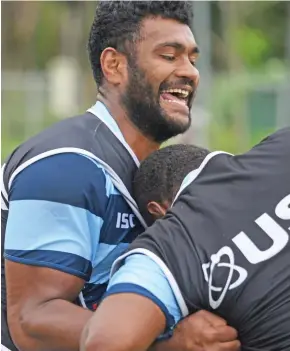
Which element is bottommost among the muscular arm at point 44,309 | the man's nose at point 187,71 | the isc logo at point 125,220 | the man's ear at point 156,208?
the muscular arm at point 44,309

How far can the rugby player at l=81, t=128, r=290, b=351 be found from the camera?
244 centimetres

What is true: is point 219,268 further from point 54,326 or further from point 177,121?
point 177,121

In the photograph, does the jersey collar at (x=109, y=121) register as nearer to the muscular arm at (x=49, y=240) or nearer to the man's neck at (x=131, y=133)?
the man's neck at (x=131, y=133)

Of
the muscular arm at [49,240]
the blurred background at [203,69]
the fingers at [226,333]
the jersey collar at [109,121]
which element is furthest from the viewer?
the blurred background at [203,69]

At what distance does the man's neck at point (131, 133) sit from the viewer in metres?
3.51

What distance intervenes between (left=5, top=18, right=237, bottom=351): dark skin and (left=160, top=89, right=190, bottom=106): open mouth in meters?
0.02

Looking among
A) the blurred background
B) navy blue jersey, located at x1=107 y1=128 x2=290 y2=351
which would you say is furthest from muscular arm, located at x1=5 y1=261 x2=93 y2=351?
the blurred background

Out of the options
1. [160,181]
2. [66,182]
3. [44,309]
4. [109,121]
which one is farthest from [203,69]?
[44,309]

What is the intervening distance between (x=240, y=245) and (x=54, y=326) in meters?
0.75

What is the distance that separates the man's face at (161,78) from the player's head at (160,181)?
9.4 inches

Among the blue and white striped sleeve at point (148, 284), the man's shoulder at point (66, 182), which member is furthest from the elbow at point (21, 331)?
the blue and white striped sleeve at point (148, 284)

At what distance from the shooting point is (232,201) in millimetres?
2545

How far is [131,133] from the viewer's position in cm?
353

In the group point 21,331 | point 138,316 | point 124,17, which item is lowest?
point 21,331
